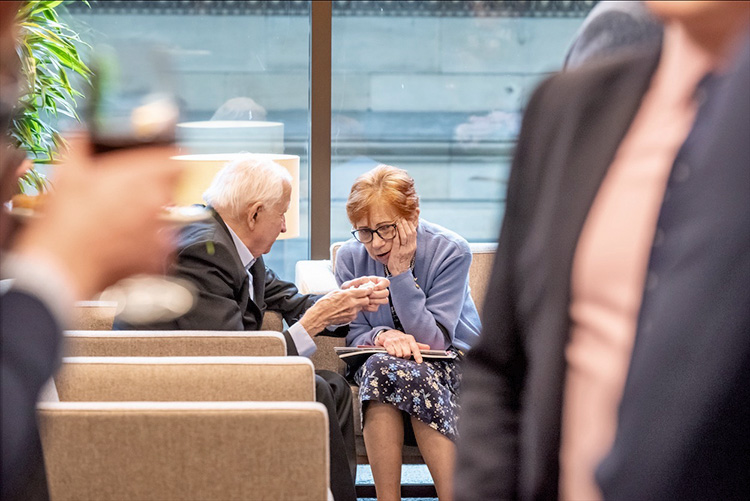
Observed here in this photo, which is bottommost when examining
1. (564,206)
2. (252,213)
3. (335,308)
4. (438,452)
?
(438,452)

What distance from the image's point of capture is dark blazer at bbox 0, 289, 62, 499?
1.84 feet

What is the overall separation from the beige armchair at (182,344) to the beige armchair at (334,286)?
614 mm

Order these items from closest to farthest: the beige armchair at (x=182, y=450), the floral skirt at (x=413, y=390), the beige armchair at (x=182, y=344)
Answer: the beige armchair at (x=182, y=450) → the beige armchair at (x=182, y=344) → the floral skirt at (x=413, y=390)

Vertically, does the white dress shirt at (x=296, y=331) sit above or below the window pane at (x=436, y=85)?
below

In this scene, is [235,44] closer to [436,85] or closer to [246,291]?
[436,85]

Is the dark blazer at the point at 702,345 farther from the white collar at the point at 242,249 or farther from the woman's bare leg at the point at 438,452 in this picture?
the white collar at the point at 242,249

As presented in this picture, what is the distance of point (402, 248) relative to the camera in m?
3.28

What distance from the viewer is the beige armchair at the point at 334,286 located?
3139 mm

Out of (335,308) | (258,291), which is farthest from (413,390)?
(258,291)

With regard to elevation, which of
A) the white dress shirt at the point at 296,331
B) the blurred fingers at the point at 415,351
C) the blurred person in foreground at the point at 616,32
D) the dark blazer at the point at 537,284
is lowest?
the blurred fingers at the point at 415,351

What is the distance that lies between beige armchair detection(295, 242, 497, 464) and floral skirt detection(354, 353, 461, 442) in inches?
6.3

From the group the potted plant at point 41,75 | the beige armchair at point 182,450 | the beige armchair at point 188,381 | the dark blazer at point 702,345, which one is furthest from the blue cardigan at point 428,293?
the dark blazer at point 702,345

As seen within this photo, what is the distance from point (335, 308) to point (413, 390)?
1.36 ft

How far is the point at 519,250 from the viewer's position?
2.85 feet
